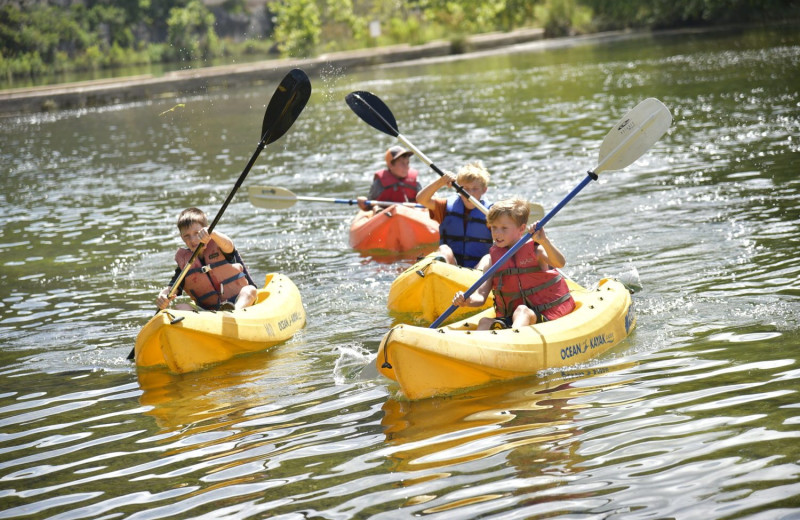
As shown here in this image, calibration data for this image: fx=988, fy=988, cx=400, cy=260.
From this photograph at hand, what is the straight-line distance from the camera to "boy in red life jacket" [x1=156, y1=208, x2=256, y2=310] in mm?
6422

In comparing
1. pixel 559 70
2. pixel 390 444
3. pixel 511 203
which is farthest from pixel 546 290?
pixel 559 70

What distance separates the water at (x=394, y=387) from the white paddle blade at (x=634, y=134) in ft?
3.18

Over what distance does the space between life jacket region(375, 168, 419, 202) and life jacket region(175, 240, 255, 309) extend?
2.93m

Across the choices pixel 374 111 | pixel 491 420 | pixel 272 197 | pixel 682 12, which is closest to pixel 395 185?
pixel 272 197

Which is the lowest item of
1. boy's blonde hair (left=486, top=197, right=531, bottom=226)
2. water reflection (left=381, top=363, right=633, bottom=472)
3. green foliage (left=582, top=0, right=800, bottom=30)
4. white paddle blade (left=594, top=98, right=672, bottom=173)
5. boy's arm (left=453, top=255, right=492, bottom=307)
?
water reflection (left=381, top=363, right=633, bottom=472)

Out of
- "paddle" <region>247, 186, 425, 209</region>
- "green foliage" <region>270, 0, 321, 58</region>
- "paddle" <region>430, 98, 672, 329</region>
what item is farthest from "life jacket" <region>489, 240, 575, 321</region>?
"green foliage" <region>270, 0, 321, 58</region>

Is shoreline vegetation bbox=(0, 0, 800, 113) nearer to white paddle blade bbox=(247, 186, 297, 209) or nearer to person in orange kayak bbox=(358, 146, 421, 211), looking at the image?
person in orange kayak bbox=(358, 146, 421, 211)

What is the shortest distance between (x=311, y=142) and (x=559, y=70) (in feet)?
24.8

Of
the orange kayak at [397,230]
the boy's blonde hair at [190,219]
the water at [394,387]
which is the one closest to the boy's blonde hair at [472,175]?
the water at [394,387]

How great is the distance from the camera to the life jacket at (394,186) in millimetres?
9344

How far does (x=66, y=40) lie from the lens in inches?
1759

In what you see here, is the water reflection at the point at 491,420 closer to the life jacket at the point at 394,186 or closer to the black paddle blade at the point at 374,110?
the black paddle blade at the point at 374,110

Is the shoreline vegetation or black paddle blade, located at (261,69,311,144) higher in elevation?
the shoreline vegetation

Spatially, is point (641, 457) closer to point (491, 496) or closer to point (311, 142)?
point (491, 496)
